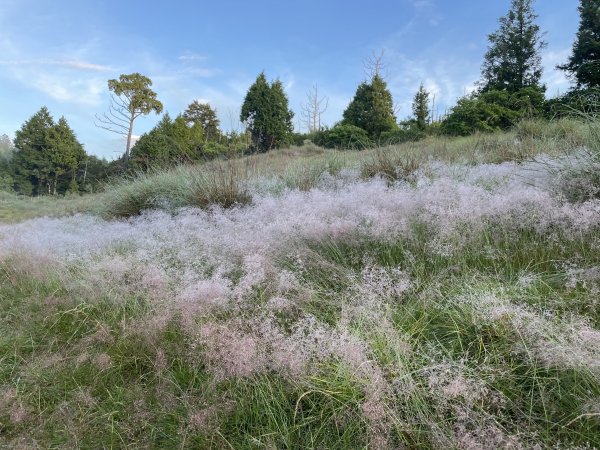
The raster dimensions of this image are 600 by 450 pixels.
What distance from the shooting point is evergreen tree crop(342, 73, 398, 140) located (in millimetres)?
17250

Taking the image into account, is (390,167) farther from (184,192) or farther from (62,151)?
(62,151)

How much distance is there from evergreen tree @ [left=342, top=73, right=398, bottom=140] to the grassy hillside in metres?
14.7

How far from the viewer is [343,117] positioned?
19141 millimetres

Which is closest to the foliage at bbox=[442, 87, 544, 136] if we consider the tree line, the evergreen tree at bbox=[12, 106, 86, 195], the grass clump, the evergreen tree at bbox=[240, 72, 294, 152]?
the tree line

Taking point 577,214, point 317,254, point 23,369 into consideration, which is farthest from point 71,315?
point 577,214

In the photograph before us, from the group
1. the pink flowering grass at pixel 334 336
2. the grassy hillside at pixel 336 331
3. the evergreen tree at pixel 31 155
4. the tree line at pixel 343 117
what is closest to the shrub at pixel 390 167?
the grassy hillside at pixel 336 331

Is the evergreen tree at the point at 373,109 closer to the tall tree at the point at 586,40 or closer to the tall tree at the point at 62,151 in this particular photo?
the tall tree at the point at 586,40

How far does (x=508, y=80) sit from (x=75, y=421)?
21.5m

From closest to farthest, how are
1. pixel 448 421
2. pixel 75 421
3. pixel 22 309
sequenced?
pixel 448 421 < pixel 75 421 < pixel 22 309

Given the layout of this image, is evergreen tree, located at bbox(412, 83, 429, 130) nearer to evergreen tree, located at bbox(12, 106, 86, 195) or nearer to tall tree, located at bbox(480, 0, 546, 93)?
tall tree, located at bbox(480, 0, 546, 93)

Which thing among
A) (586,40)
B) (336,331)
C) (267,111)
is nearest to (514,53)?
(586,40)

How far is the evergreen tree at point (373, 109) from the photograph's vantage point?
17.2 metres

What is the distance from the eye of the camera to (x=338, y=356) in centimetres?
138

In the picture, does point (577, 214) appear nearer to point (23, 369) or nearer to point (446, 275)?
point (446, 275)
